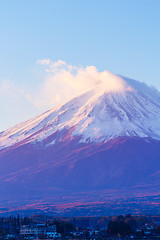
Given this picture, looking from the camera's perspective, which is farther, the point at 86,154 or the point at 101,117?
the point at 101,117

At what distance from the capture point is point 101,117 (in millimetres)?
175500

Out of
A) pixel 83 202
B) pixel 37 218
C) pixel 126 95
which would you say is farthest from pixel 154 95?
pixel 37 218

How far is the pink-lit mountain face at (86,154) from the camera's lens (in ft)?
471

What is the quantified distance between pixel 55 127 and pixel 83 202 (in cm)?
4848

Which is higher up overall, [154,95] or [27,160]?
[154,95]

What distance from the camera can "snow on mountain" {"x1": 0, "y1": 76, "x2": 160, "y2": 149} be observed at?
170 meters

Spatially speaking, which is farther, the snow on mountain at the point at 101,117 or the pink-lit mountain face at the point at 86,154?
the snow on mountain at the point at 101,117

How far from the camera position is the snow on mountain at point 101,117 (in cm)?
16962

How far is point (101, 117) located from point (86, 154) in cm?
1677

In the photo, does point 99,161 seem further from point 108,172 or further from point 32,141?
point 32,141

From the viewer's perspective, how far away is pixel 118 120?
172125 millimetres

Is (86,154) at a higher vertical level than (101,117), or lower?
lower

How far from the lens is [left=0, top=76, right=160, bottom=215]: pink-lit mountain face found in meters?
144

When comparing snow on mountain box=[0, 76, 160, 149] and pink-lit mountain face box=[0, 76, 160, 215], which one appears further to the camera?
snow on mountain box=[0, 76, 160, 149]
